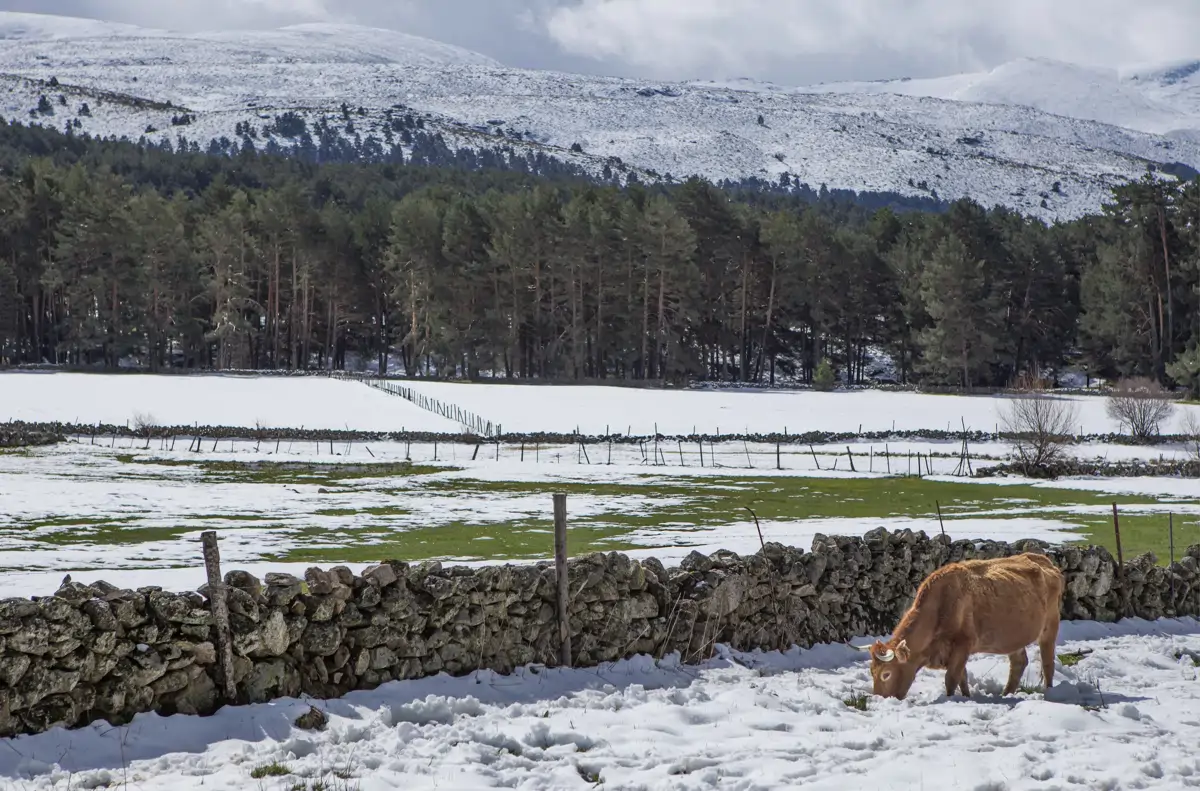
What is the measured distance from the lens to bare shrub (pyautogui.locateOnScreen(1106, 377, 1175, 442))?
6825 centimetres

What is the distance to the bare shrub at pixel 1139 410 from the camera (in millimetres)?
68250

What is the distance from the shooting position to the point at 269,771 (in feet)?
28.3

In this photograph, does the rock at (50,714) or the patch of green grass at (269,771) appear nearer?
the patch of green grass at (269,771)

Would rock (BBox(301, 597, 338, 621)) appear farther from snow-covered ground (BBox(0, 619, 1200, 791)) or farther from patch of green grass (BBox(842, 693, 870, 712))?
patch of green grass (BBox(842, 693, 870, 712))

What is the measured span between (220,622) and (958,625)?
7040mm

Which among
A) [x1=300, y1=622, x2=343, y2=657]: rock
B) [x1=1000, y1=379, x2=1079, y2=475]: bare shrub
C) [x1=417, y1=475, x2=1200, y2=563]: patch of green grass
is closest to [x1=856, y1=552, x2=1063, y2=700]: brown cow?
[x1=300, y1=622, x2=343, y2=657]: rock

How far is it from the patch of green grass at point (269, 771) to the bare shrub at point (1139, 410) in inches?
2603

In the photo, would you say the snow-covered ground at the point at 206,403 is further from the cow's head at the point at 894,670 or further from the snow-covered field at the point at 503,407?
the cow's head at the point at 894,670

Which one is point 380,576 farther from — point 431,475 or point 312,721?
point 431,475

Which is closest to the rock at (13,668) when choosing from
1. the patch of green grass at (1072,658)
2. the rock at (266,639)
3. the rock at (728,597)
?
the rock at (266,639)

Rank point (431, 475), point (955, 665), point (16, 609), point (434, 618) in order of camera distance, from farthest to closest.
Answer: point (431, 475)
point (434, 618)
point (955, 665)
point (16, 609)

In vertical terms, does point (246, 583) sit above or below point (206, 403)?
below

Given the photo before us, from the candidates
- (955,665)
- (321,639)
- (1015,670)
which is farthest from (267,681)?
(1015,670)

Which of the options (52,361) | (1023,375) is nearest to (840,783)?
(1023,375)
